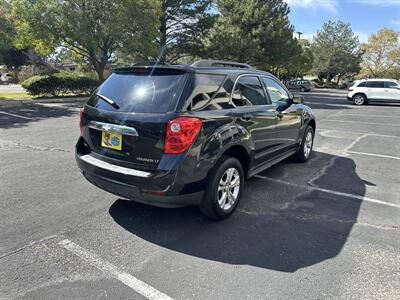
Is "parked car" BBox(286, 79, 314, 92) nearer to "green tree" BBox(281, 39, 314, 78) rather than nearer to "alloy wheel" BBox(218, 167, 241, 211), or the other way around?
"green tree" BBox(281, 39, 314, 78)

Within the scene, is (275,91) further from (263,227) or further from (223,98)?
(263,227)

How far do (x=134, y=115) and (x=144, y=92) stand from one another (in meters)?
0.31

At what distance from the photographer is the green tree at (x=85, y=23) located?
1611 centimetres

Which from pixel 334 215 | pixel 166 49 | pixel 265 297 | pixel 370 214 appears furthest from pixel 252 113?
pixel 166 49

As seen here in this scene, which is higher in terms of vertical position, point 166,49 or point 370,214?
point 166,49

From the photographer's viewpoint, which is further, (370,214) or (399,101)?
(399,101)

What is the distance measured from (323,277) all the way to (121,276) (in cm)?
175

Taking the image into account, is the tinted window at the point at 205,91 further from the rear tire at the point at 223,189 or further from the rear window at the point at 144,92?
the rear tire at the point at 223,189

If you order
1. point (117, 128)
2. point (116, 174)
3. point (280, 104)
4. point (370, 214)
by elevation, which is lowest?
point (370, 214)

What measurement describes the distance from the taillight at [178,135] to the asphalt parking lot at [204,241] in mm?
986

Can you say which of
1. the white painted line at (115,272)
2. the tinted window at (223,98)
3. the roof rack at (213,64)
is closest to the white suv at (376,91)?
the roof rack at (213,64)

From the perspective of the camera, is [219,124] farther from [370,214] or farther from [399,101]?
[399,101]

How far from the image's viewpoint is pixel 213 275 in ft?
8.97

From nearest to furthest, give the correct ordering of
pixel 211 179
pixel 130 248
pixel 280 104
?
pixel 130 248 < pixel 211 179 < pixel 280 104
